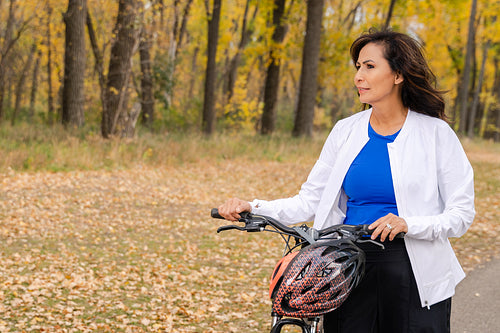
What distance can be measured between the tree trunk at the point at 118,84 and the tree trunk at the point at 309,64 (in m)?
6.75

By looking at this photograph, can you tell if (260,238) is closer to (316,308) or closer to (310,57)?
(316,308)

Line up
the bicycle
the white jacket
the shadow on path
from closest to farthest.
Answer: the bicycle < the white jacket < the shadow on path

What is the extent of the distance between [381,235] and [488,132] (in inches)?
1681

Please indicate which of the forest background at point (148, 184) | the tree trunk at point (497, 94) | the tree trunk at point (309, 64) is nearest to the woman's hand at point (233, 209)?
the forest background at point (148, 184)

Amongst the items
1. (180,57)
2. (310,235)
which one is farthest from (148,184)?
(180,57)

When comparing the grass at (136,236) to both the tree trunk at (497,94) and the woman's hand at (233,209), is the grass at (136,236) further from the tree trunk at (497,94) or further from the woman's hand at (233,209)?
the tree trunk at (497,94)

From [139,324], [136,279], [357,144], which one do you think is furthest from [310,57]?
[357,144]

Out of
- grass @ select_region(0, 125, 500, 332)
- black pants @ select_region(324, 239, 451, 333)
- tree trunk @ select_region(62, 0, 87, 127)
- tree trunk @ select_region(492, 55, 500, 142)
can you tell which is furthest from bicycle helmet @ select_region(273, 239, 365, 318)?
tree trunk @ select_region(492, 55, 500, 142)

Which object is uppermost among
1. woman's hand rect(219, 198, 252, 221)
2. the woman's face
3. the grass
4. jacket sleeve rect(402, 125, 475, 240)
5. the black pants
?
the woman's face

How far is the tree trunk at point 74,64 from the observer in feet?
58.7

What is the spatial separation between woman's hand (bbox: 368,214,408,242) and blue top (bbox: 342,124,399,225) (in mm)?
176

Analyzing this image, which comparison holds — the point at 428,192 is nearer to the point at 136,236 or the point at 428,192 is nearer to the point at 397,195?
the point at 397,195

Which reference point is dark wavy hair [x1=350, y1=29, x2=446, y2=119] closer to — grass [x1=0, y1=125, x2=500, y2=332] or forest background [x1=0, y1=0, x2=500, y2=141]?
grass [x1=0, y1=125, x2=500, y2=332]

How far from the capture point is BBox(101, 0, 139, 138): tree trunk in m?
16.2
